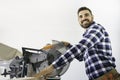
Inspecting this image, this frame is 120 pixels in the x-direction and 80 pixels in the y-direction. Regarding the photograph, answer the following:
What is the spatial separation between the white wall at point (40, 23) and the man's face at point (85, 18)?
731 millimetres

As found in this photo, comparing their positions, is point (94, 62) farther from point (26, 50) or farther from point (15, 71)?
point (15, 71)

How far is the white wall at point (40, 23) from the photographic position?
3.09 meters

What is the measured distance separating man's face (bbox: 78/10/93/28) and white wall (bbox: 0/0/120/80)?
2.40 ft

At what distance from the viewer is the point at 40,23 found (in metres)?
3.23

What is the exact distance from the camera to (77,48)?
1.79 meters

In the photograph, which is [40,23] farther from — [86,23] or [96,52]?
[96,52]

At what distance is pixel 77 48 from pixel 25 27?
1596 mm

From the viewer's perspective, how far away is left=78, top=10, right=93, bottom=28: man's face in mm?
2166

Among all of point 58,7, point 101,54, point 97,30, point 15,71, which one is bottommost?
point 15,71

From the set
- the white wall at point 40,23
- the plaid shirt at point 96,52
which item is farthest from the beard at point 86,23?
the white wall at point 40,23

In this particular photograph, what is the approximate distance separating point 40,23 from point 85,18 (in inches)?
45.4

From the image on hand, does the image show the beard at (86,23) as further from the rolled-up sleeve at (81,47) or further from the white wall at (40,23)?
the white wall at (40,23)

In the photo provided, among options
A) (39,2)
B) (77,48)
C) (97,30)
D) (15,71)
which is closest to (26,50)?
(15,71)

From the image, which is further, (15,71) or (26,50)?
(15,71)
